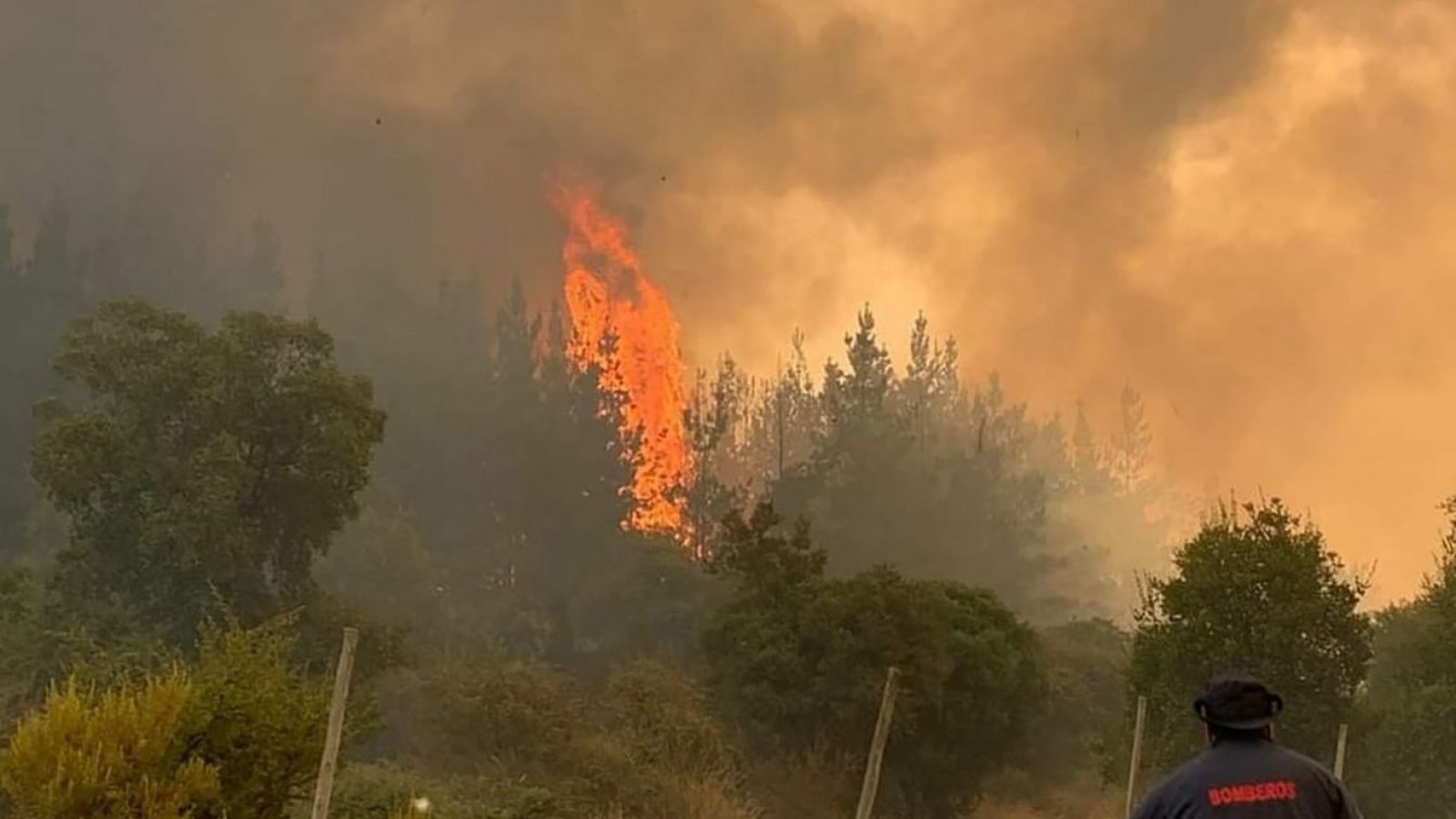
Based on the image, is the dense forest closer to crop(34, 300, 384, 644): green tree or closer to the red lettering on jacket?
crop(34, 300, 384, 644): green tree

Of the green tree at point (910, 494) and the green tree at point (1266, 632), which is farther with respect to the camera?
the green tree at point (910, 494)

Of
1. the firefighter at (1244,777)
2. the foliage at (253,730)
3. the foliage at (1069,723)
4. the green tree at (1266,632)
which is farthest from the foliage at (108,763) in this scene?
the foliage at (1069,723)

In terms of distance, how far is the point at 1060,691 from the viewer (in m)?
47.9

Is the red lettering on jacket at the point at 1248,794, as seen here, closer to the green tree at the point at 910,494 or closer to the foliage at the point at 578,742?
the foliage at the point at 578,742

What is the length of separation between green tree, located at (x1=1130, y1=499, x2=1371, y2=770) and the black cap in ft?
83.0

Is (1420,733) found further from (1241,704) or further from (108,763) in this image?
(1241,704)

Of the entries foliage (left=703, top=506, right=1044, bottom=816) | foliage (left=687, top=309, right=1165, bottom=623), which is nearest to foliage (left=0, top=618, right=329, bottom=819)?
foliage (left=703, top=506, right=1044, bottom=816)

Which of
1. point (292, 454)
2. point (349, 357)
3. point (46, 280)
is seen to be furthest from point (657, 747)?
point (46, 280)

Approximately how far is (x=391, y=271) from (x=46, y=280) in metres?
44.8

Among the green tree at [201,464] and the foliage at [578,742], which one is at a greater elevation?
the green tree at [201,464]

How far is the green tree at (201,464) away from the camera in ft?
131

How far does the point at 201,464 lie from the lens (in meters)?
39.8

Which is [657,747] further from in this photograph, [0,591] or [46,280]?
[46,280]

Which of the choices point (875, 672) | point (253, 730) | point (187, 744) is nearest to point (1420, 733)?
point (875, 672)
